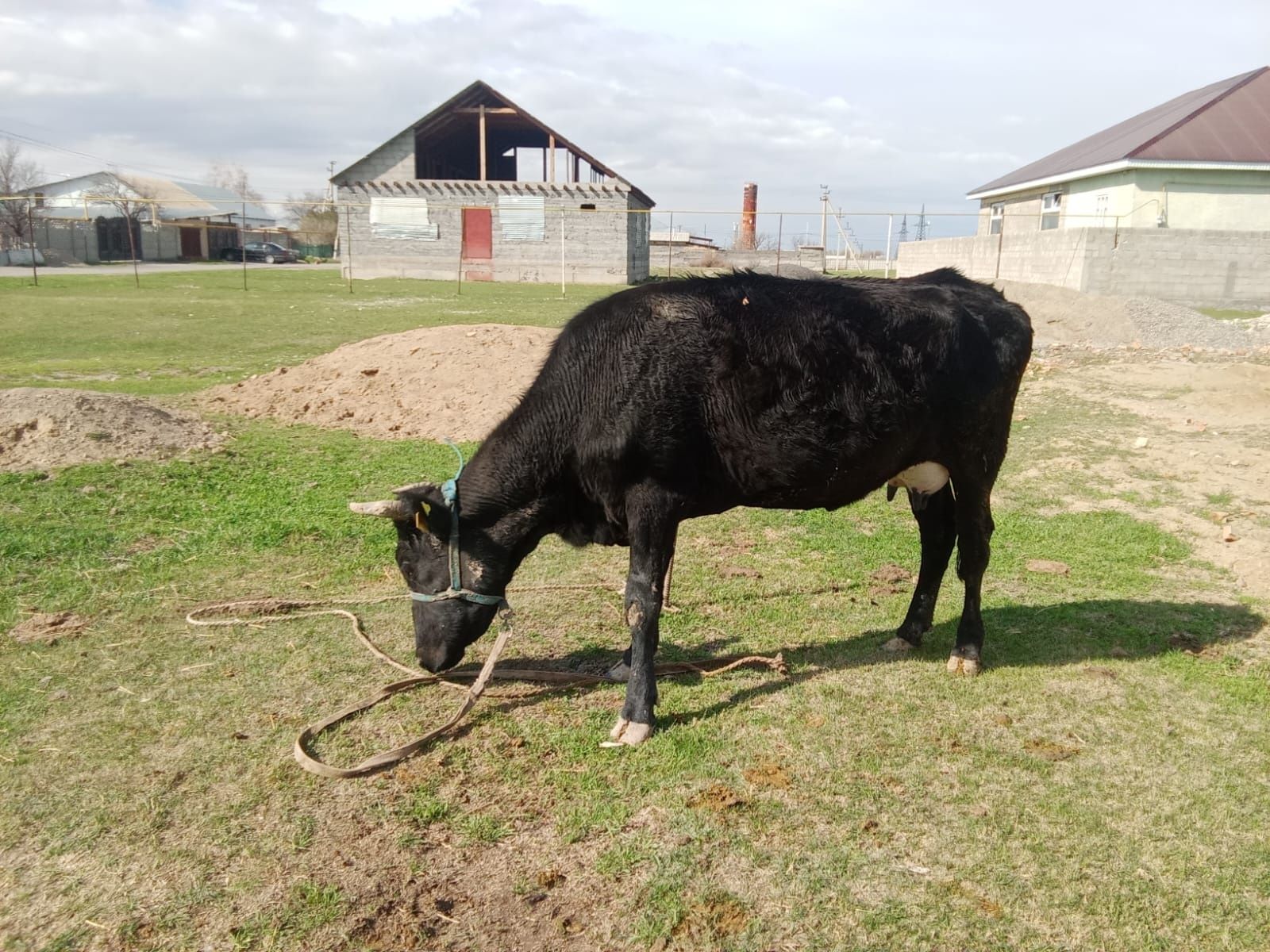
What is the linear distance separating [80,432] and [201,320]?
15829 millimetres

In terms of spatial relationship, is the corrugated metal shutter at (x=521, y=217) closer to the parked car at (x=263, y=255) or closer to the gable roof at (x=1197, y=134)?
the gable roof at (x=1197, y=134)

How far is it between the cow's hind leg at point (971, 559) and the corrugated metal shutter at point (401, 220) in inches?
1503

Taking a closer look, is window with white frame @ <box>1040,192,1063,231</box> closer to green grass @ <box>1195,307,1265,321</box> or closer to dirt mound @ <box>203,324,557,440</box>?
green grass @ <box>1195,307,1265,321</box>

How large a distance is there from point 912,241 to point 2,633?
3993 cm

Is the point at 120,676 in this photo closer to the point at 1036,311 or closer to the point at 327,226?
the point at 1036,311

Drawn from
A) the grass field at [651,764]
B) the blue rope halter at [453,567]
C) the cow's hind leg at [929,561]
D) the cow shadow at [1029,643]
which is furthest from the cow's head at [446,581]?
the cow's hind leg at [929,561]

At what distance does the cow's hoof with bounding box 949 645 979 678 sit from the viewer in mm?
5410

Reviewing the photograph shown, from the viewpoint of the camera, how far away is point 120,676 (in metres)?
5.07

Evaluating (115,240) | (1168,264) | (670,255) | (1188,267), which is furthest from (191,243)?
(1188,267)

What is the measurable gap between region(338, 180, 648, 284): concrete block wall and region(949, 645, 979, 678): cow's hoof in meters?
35.8

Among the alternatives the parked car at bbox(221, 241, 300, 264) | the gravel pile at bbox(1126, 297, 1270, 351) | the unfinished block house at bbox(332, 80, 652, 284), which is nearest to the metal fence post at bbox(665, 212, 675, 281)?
the unfinished block house at bbox(332, 80, 652, 284)

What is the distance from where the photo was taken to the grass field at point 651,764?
10.9 ft

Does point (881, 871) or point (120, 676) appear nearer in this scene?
point (881, 871)

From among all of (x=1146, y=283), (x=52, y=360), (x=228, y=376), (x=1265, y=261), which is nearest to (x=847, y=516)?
(x=228, y=376)
